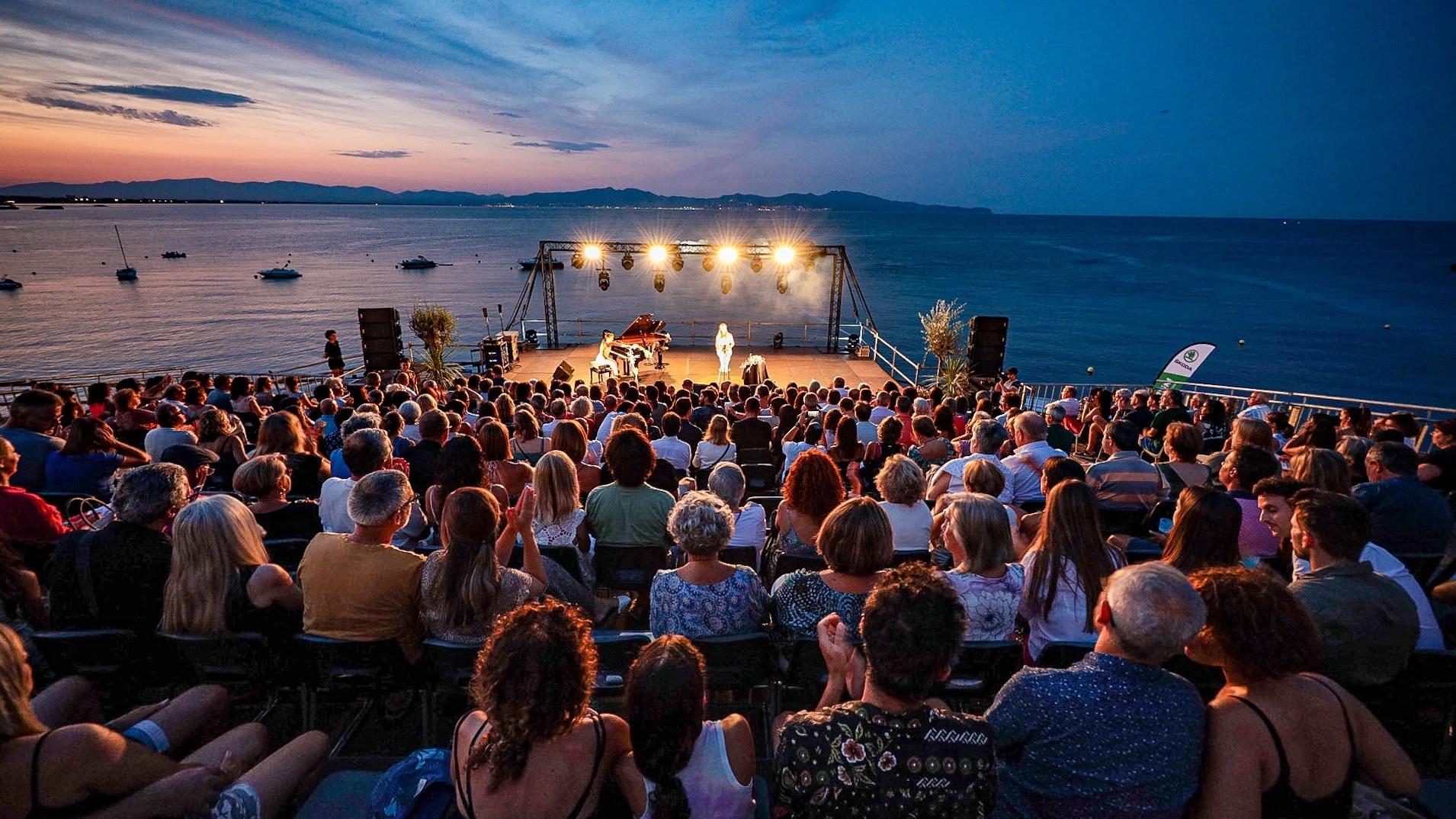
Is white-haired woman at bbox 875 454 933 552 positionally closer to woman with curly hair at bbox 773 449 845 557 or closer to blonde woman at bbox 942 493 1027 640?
woman with curly hair at bbox 773 449 845 557

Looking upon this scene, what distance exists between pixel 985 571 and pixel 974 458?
6.10ft

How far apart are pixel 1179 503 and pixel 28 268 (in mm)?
118552

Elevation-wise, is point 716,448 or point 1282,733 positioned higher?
point 1282,733

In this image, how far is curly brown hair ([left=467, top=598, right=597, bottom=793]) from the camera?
180 centimetres

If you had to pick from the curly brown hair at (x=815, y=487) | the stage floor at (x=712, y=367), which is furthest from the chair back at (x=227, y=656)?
the stage floor at (x=712, y=367)

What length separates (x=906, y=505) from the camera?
3.93 m

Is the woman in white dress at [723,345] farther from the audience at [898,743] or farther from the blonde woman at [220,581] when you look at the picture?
the audience at [898,743]

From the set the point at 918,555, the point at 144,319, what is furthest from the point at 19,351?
the point at 918,555

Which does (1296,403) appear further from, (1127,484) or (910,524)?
(910,524)

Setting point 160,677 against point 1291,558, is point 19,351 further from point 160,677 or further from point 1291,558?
point 1291,558

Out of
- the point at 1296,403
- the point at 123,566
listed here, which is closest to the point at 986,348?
the point at 1296,403

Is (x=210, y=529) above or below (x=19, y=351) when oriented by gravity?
above

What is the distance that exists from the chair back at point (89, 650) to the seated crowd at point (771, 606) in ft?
0.29

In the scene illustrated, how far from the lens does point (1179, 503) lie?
10.3 ft
